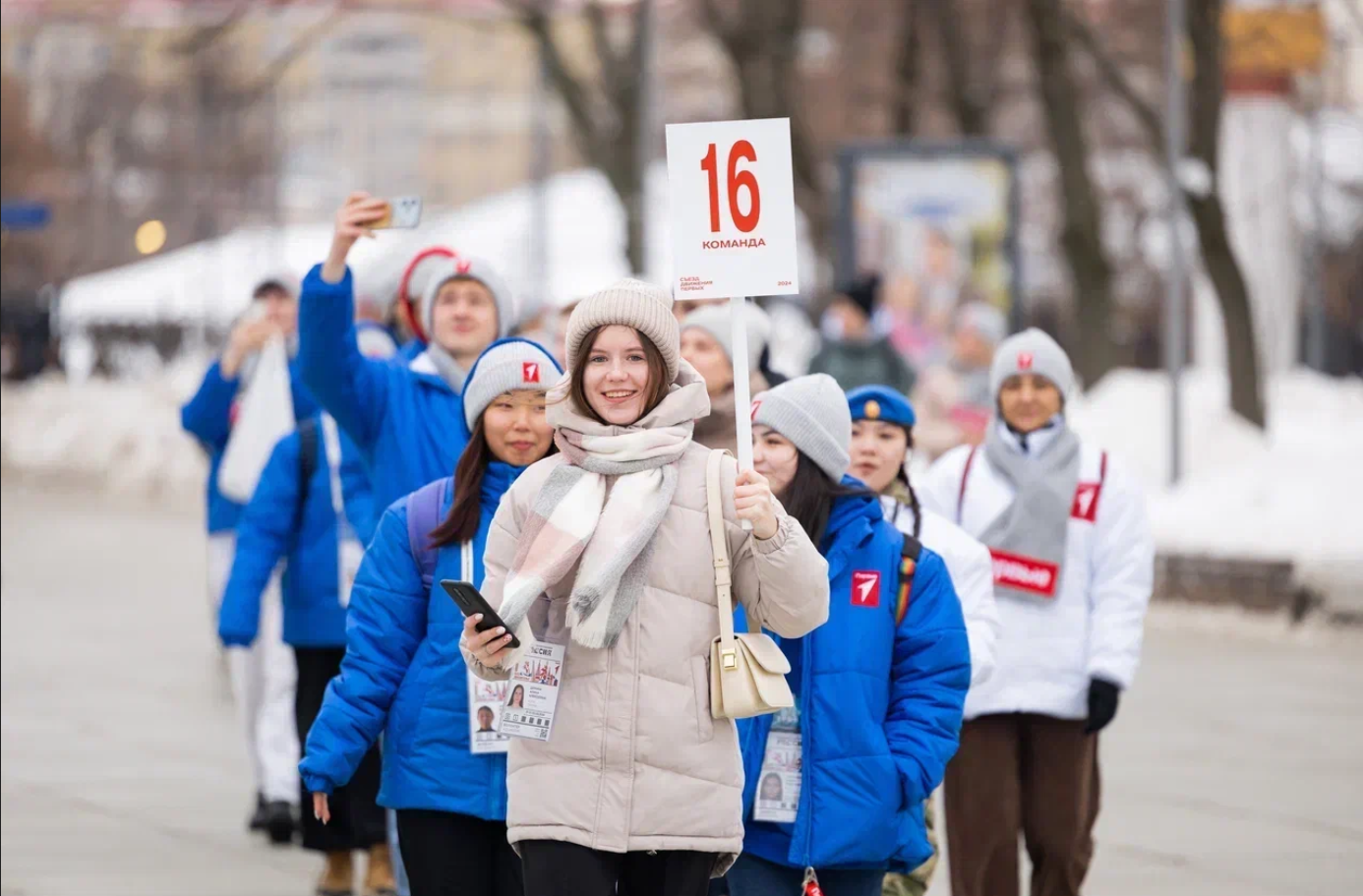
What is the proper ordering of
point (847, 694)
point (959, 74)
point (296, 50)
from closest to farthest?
point (847, 694) < point (959, 74) < point (296, 50)

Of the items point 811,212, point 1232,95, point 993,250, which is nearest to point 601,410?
point 993,250

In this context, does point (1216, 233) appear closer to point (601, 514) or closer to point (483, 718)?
point (483, 718)

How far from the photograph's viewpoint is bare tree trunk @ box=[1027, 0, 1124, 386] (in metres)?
22.9

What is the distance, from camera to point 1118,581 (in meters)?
7.47

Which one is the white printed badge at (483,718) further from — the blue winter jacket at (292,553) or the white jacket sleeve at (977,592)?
the blue winter jacket at (292,553)

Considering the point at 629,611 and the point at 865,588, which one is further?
the point at 865,588

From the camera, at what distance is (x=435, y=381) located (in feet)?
24.8

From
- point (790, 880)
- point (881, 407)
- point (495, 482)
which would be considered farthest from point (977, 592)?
point (495, 482)

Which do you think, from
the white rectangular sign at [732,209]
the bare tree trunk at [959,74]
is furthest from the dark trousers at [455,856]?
the bare tree trunk at [959,74]

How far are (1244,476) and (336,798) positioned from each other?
11.3 m

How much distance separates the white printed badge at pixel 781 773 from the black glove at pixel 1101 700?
175cm

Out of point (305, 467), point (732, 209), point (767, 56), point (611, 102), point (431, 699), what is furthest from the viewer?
point (611, 102)

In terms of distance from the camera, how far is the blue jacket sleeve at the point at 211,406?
10.8 metres

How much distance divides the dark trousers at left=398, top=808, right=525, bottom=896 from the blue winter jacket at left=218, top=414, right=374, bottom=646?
8.71 ft
